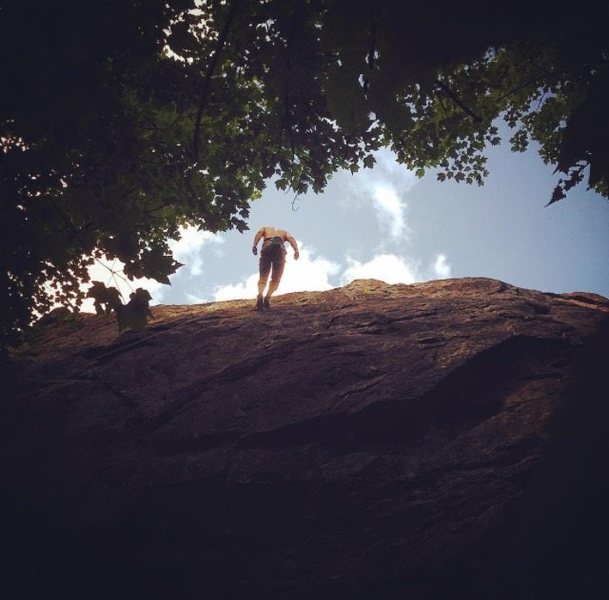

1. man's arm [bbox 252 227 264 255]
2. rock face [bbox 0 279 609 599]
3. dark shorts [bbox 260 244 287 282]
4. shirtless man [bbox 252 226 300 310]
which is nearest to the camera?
rock face [bbox 0 279 609 599]

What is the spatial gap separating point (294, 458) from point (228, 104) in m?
5.52

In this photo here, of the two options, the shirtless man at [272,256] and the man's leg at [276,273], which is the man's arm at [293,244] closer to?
the shirtless man at [272,256]

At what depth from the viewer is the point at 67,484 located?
16.1 feet

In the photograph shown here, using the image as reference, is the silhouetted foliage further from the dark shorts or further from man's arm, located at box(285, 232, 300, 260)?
man's arm, located at box(285, 232, 300, 260)

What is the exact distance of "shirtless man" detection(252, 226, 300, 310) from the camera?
28.0 ft

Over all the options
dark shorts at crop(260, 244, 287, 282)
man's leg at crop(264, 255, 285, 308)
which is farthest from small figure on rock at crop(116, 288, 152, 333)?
dark shorts at crop(260, 244, 287, 282)

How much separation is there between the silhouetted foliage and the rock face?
2076mm

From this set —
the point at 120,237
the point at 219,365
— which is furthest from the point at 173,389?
the point at 120,237

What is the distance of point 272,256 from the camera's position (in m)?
8.84

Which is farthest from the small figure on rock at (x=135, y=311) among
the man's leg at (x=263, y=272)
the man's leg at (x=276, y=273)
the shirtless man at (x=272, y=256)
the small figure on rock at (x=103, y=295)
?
the man's leg at (x=276, y=273)

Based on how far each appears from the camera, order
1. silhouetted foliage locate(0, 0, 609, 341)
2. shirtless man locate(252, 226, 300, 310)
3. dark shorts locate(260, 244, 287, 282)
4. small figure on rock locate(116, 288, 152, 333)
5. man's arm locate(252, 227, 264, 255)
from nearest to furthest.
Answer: silhouetted foliage locate(0, 0, 609, 341)
small figure on rock locate(116, 288, 152, 333)
shirtless man locate(252, 226, 300, 310)
dark shorts locate(260, 244, 287, 282)
man's arm locate(252, 227, 264, 255)

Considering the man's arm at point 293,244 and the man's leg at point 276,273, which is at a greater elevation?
the man's arm at point 293,244

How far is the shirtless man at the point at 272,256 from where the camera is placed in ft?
28.0

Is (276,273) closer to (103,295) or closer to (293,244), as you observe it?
(293,244)
